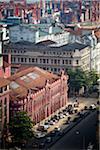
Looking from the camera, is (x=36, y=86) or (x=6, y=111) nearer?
(x=6, y=111)

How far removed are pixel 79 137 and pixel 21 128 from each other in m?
1.78

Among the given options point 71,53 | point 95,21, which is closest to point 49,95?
point 71,53

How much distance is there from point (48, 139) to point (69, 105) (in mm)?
5277

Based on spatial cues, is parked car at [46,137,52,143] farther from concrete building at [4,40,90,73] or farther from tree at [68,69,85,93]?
concrete building at [4,40,90,73]

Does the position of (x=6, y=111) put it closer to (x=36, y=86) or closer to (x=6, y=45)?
(x=36, y=86)

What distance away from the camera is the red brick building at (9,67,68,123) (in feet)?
64.3

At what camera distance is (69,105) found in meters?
23.1

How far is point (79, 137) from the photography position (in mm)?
17938

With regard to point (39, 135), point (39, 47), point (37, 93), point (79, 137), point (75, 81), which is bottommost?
point (75, 81)

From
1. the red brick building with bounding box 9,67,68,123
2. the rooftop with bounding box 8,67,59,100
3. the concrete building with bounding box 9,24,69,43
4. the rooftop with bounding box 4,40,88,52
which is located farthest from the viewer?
the concrete building with bounding box 9,24,69,43

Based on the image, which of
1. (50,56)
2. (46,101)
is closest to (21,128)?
(46,101)

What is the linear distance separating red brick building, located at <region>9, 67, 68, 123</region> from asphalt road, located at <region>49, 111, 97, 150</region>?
1.61 metres

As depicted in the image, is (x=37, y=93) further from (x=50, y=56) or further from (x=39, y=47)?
(x=39, y=47)

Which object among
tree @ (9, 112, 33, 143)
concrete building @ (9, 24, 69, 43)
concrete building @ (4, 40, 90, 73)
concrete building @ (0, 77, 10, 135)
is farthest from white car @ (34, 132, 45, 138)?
concrete building @ (9, 24, 69, 43)
